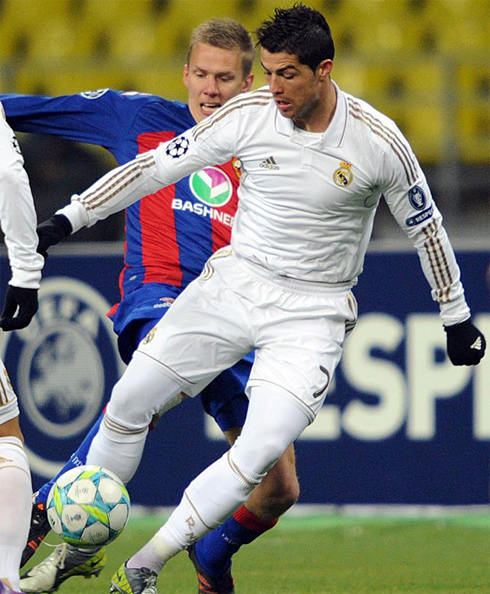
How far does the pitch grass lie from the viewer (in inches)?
227

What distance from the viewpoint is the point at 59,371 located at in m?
8.16

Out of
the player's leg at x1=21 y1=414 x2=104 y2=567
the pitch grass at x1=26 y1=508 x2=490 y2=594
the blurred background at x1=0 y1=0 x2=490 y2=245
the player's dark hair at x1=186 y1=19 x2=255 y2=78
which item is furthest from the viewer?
the blurred background at x1=0 y1=0 x2=490 y2=245

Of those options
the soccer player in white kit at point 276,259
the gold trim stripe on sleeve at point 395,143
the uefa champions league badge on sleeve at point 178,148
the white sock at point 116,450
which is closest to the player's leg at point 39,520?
the white sock at point 116,450

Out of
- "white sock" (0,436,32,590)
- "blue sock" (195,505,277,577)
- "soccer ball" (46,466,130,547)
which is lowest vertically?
"blue sock" (195,505,277,577)

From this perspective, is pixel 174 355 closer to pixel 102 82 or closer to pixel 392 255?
pixel 392 255

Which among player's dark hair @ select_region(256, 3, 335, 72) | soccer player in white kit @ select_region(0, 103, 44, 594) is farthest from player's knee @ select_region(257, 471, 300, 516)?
player's dark hair @ select_region(256, 3, 335, 72)

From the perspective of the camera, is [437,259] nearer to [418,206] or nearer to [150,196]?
[418,206]

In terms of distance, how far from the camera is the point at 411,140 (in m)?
10.9

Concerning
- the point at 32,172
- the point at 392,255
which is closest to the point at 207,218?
the point at 392,255

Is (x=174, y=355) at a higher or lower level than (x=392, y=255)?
higher

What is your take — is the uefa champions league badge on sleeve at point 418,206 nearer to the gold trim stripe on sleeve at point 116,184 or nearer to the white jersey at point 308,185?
the white jersey at point 308,185

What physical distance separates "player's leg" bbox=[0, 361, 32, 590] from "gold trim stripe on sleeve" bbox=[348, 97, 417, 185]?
1.59 meters

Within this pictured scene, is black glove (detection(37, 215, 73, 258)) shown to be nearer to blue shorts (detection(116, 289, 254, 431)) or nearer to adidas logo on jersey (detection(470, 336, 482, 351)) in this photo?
blue shorts (detection(116, 289, 254, 431))

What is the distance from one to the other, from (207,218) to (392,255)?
2597mm
